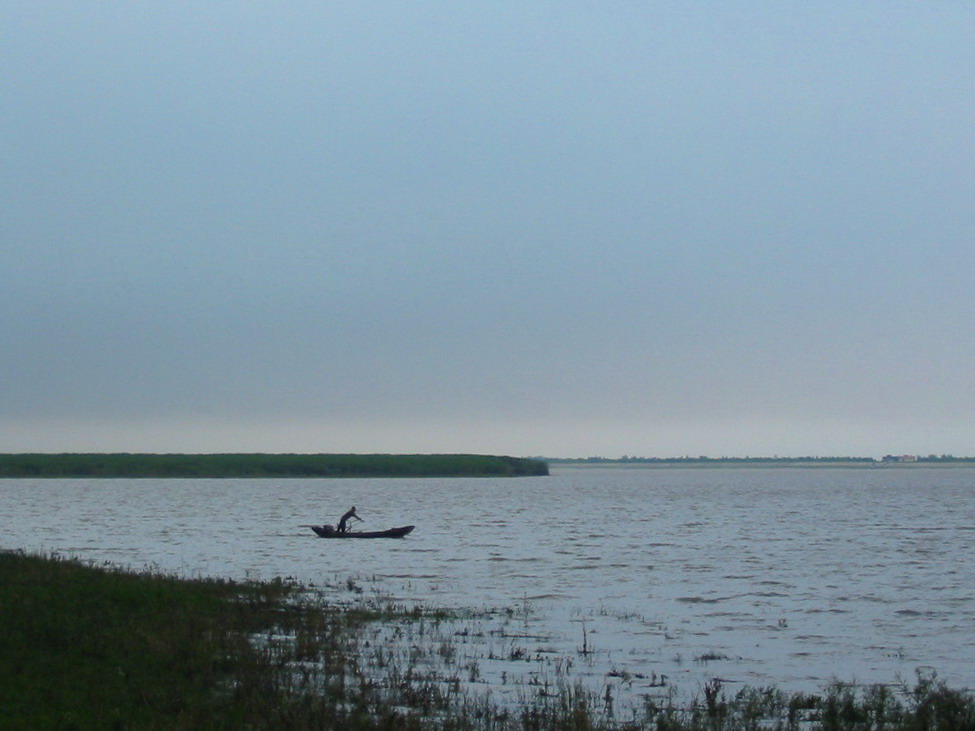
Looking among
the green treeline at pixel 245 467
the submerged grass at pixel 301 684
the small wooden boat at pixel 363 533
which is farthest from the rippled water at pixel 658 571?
the green treeline at pixel 245 467

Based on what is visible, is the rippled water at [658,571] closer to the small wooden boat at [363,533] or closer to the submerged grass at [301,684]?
the small wooden boat at [363,533]

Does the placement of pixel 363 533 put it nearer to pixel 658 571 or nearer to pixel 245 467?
pixel 658 571

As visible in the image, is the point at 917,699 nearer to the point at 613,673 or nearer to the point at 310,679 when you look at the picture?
the point at 613,673

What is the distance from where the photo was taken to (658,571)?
111ft

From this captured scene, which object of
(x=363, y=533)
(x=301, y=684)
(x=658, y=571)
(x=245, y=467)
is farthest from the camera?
(x=245, y=467)

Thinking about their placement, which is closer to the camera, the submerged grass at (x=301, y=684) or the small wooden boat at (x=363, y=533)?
the submerged grass at (x=301, y=684)

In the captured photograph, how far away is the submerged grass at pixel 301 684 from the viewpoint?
12.5 m

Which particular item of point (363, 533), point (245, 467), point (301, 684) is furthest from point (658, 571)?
point (245, 467)

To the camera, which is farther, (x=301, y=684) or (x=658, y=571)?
(x=658, y=571)

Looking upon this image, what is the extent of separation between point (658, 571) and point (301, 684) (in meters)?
20.7

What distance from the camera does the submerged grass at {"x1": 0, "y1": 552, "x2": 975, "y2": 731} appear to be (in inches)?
494

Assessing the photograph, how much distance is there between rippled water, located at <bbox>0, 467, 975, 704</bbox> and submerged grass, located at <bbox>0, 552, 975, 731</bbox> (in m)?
2.04

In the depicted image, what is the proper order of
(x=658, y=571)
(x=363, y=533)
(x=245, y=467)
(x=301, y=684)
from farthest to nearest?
(x=245, y=467) → (x=363, y=533) → (x=658, y=571) → (x=301, y=684)

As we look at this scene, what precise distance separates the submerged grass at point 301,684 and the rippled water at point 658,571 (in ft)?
6.70
